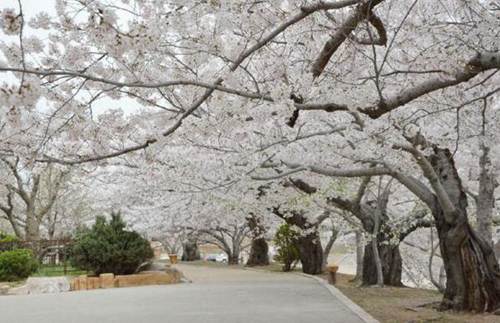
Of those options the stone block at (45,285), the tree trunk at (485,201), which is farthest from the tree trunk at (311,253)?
the tree trunk at (485,201)

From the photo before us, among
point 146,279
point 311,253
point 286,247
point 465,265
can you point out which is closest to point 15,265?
point 146,279

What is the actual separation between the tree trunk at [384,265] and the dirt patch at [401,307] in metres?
0.85

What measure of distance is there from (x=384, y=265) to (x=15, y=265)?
33.8 feet

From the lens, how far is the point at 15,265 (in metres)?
16.1

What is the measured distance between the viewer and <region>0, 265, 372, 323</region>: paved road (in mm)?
8255

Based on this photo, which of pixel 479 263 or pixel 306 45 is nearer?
pixel 306 45

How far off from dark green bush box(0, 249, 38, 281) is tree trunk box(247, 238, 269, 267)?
12459 millimetres

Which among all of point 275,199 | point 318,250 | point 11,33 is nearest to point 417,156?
point 11,33

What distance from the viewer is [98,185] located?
27.3m

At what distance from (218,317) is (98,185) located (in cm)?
2024

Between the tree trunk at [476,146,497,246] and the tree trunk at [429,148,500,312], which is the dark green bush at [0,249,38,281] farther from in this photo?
the tree trunk at [476,146,497,246]

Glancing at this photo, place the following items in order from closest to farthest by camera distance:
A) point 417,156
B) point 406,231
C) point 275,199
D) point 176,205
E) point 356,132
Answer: point 417,156 < point 356,132 < point 406,231 < point 275,199 < point 176,205

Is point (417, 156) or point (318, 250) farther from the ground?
point (417, 156)

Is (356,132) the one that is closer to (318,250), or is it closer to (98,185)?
(318,250)
